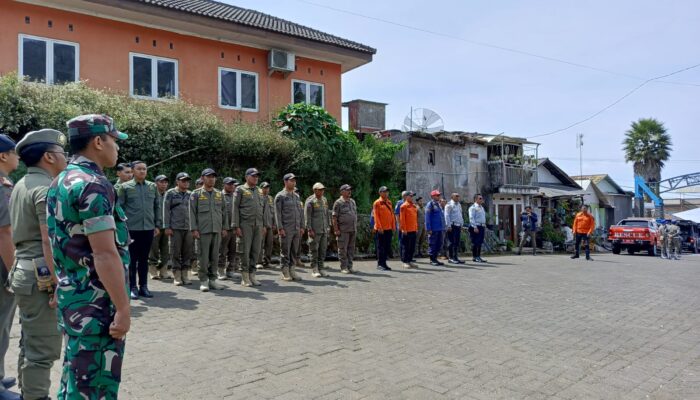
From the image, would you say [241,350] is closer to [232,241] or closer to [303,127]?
[232,241]

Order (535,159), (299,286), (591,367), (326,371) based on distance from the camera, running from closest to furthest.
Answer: (326,371) → (591,367) → (299,286) → (535,159)

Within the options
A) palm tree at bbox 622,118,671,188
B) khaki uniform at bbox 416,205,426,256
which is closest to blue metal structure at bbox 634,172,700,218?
palm tree at bbox 622,118,671,188

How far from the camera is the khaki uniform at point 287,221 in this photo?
9.77m

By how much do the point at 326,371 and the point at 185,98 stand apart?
13293mm

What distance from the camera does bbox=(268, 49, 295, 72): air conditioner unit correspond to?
17281mm

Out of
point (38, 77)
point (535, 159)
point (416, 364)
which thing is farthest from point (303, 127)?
point (535, 159)

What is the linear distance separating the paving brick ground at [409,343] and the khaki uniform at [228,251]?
4.25ft

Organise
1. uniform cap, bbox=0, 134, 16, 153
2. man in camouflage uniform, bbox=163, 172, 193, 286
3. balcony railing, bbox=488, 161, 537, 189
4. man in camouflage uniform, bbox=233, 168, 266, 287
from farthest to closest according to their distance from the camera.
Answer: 1. balcony railing, bbox=488, 161, 537, 189
2. man in camouflage uniform, bbox=233, 168, 266, 287
3. man in camouflage uniform, bbox=163, 172, 193, 286
4. uniform cap, bbox=0, 134, 16, 153

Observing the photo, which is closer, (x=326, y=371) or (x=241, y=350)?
(x=326, y=371)

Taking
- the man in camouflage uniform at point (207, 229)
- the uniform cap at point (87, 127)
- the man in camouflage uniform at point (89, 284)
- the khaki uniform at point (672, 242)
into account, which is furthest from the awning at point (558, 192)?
the man in camouflage uniform at point (89, 284)

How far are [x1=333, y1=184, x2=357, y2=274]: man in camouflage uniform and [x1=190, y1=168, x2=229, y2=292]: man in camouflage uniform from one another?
129 inches

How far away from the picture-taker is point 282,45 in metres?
17.5

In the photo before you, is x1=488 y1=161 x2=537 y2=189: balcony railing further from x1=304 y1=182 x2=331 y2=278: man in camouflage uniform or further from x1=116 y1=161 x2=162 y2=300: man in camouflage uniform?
x1=116 y1=161 x2=162 y2=300: man in camouflage uniform

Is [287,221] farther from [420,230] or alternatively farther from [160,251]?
[420,230]
